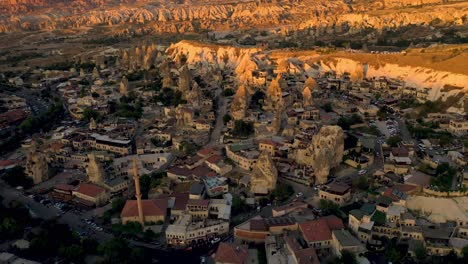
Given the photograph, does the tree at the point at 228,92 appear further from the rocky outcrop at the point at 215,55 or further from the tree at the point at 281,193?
the tree at the point at 281,193

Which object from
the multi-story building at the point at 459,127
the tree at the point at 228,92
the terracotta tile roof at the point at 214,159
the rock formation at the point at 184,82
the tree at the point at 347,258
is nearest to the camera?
the tree at the point at 347,258

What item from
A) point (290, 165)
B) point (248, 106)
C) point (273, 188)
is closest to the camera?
point (273, 188)

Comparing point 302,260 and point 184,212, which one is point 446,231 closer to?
point 302,260

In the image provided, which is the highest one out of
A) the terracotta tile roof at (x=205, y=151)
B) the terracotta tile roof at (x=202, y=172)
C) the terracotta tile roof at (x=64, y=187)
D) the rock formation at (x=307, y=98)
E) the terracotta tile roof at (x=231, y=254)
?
the rock formation at (x=307, y=98)

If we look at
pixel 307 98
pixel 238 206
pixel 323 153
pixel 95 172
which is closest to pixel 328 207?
pixel 323 153

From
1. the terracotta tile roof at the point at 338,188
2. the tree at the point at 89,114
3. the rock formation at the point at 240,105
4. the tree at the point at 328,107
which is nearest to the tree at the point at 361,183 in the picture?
the terracotta tile roof at the point at 338,188

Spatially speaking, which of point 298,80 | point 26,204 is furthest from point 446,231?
point 298,80
